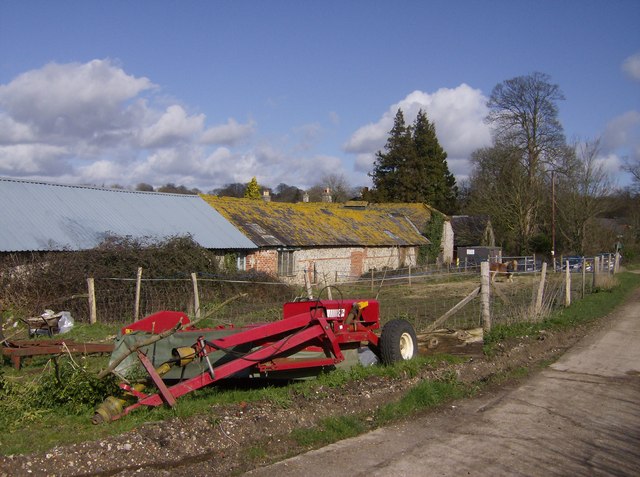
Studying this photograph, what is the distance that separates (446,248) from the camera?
5119 centimetres

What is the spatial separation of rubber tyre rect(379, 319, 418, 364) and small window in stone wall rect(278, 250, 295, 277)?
848 inches

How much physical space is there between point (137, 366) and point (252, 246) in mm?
21155

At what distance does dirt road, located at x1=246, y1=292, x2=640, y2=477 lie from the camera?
20.4ft

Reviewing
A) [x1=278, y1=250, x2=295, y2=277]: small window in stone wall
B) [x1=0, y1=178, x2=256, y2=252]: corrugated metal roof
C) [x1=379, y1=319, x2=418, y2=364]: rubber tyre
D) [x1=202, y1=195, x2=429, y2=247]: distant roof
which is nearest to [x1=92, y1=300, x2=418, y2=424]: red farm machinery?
[x1=379, y1=319, x2=418, y2=364]: rubber tyre

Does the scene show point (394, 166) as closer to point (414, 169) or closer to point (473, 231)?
point (414, 169)

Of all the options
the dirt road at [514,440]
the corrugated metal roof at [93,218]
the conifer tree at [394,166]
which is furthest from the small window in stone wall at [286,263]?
the conifer tree at [394,166]

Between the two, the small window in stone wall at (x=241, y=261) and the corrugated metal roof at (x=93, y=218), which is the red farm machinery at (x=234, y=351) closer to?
the corrugated metal roof at (x=93, y=218)

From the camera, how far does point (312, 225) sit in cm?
3816

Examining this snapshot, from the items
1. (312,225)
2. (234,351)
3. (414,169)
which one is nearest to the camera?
(234,351)

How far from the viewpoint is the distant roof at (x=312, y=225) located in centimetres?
3278

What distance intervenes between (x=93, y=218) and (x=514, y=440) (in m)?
20.7

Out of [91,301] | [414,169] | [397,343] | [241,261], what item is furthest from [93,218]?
[414,169]

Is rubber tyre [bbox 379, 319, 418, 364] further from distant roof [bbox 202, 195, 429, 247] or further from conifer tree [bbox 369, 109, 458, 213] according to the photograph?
conifer tree [bbox 369, 109, 458, 213]

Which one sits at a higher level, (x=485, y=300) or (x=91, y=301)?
(x=485, y=300)
